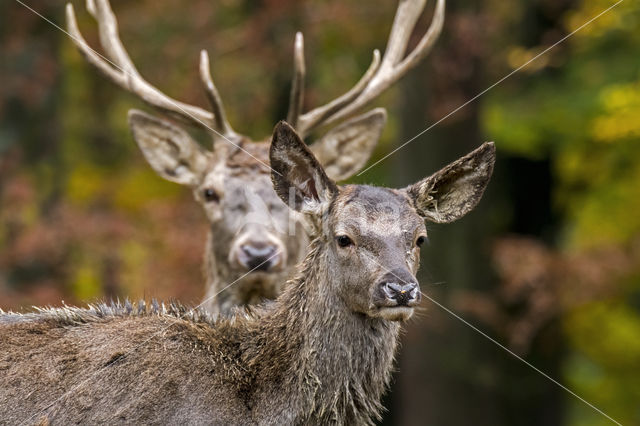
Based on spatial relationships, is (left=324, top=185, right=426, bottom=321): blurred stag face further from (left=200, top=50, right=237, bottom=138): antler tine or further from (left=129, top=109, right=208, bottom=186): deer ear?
(left=129, top=109, right=208, bottom=186): deer ear

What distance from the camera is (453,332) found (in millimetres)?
13258

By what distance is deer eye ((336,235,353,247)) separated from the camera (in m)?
5.50

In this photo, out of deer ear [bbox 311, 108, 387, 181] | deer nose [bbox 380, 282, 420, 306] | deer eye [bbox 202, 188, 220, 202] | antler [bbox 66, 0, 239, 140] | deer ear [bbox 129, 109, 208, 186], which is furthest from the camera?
deer ear [bbox 311, 108, 387, 181]

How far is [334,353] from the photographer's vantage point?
5.48 meters

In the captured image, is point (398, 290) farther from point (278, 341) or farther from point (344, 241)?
point (278, 341)

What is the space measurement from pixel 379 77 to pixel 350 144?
2.26ft

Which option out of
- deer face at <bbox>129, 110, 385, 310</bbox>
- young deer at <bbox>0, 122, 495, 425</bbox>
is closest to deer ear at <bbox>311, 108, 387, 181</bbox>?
deer face at <bbox>129, 110, 385, 310</bbox>

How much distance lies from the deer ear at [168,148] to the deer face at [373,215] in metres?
3.13

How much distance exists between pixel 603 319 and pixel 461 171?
13.1 m

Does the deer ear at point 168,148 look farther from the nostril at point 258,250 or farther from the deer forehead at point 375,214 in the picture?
the deer forehead at point 375,214

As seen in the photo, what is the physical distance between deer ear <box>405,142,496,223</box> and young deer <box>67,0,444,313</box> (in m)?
1.77

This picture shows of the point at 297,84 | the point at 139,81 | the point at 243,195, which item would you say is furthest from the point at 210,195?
the point at 139,81

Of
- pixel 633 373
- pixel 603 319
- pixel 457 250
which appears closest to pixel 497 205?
pixel 457 250

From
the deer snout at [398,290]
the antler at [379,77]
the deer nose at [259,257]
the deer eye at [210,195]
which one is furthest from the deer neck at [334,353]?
the antler at [379,77]
